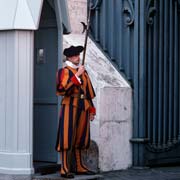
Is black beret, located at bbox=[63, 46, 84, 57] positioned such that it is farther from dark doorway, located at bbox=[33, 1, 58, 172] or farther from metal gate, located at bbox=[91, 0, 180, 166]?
metal gate, located at bbox=[91, 0, 180, 166]

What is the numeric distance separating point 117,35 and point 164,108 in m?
1.51

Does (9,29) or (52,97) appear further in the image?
(52,97)

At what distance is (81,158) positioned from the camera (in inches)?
378

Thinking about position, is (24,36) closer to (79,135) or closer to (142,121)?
(79,135)

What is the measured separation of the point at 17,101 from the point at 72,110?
2.53ft

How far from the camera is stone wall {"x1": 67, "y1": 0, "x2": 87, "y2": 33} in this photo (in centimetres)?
1121

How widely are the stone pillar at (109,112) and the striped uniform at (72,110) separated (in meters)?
1.12

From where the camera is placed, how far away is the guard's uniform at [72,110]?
29.9ft

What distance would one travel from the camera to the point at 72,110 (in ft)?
30.3

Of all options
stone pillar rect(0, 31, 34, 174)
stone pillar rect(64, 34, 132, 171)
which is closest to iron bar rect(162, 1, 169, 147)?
stone pillar rect(64, 34, 132, 171)

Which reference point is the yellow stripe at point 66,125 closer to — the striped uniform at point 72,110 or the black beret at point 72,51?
the striped uniform at point 72,110

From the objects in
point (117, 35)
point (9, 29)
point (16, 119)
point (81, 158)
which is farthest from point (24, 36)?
point (117, 35)

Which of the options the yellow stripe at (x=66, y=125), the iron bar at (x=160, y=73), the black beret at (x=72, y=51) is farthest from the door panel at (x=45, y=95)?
the iron bar at (x=160, y=73)

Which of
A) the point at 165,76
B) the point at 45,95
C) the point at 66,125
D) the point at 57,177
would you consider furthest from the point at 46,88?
the point at 165,76
